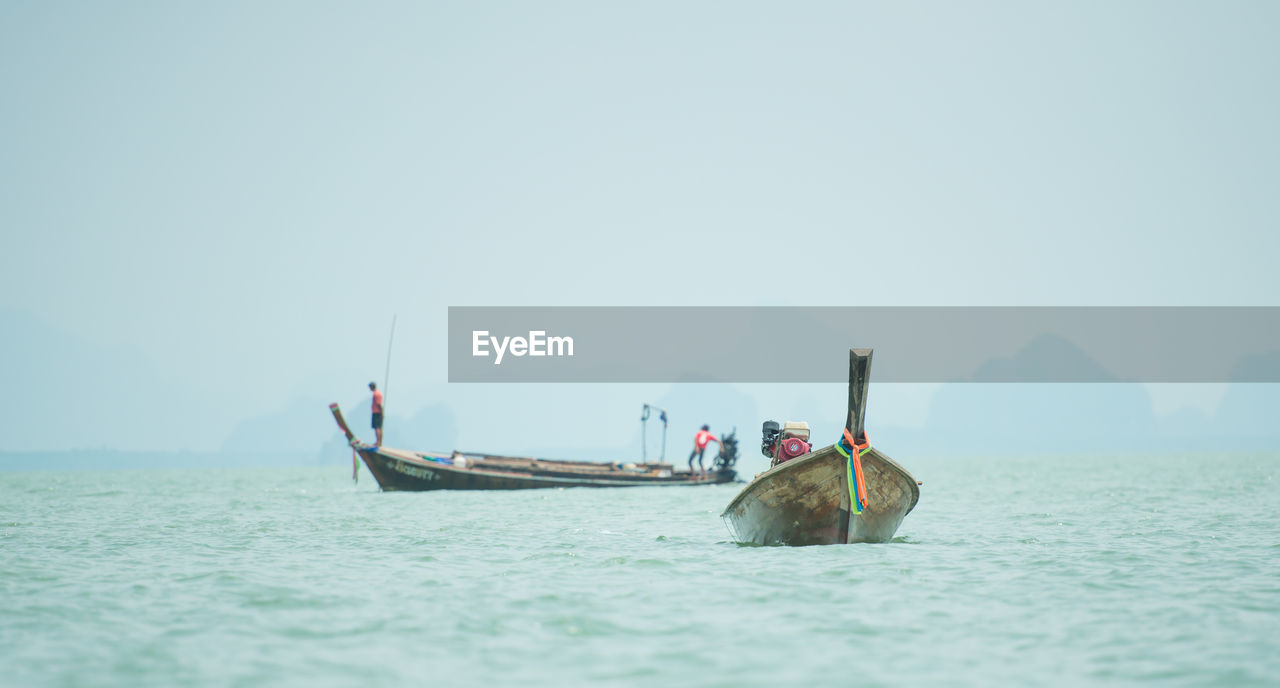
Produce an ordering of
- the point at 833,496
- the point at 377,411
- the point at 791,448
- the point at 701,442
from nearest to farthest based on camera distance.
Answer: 1. the point at 833,496
2. the point at 791,448
3. the point at 377,411
4. the point at 701,442

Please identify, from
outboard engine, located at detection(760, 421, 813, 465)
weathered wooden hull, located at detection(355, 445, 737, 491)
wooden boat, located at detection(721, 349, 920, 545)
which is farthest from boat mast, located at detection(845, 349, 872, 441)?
weathered wooden hull, located at detection(355, 445, 737, 491)

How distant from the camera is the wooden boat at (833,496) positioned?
46.0ft

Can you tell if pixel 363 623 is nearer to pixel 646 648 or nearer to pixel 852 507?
pixel 646 648

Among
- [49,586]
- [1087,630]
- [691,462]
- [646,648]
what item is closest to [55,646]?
[49,586]

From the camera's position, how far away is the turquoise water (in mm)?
8305

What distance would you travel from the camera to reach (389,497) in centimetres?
3353

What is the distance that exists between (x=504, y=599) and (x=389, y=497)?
2315 centimetres

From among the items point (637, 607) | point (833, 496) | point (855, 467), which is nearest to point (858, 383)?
point (855, 467)

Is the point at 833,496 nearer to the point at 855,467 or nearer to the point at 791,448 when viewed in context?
the point at 855,467

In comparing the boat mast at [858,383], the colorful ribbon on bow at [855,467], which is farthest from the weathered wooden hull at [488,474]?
the boat mast at [858,383]

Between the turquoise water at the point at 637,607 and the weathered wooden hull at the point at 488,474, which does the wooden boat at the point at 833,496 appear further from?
the weathered wooden hull at the point at 488,474

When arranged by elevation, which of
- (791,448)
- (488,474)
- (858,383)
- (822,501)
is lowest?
(488,474)

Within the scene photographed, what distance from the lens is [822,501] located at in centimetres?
1467

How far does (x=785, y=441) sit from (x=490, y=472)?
21.3 m
